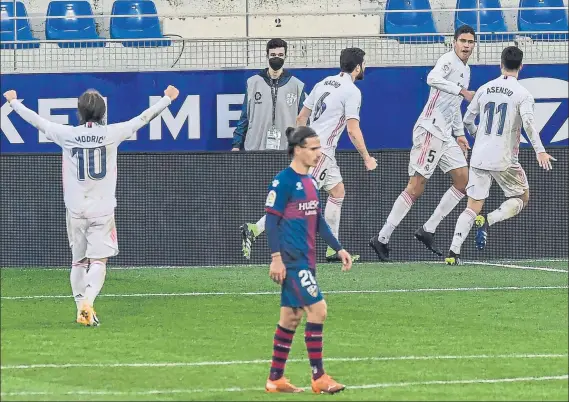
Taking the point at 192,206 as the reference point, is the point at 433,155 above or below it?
above

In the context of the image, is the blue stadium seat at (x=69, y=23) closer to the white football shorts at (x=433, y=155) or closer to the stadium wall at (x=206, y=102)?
the stadium wall at (x=206, y=102)

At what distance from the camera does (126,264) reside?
16.4m

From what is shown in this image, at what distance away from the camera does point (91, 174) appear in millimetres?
11383

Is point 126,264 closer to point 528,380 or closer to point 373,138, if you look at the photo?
point 373,138

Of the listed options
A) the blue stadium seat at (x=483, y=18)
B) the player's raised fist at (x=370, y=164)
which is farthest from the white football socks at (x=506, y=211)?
the blue stadium seat at (x=483, y=18)

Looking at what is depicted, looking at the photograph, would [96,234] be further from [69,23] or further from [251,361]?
[69,23]

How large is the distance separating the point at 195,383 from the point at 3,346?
2097 mm

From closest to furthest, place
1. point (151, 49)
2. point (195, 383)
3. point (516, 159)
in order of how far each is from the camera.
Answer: point (195, 383), point (516, 159), point (151, 49)

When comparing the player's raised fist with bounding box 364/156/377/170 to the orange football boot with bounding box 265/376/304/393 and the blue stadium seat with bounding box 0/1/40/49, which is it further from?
the blue stadium seat with bounding box 0/1/40/49

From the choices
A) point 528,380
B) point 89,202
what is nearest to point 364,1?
point 89,202

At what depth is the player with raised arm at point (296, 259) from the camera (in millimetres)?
8539

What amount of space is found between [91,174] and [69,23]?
1059 centimetres

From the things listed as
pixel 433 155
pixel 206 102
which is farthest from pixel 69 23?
pixel 433 155

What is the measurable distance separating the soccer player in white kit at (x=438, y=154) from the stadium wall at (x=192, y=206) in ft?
2.54
